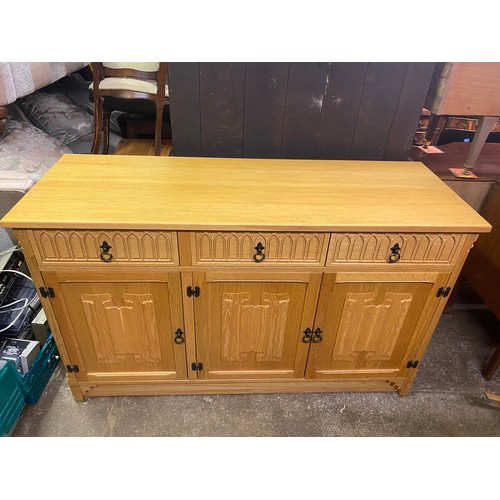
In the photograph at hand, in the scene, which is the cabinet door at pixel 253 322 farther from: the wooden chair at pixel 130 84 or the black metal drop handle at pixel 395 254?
the wooden chair at pixel 130 84

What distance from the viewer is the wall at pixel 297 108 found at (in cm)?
152

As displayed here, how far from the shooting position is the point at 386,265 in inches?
51.8

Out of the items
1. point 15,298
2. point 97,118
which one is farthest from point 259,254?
point 97,118

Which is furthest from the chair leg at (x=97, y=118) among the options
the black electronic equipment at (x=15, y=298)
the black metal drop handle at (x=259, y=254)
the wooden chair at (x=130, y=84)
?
the black metal drop handle at (x=259, y=254)

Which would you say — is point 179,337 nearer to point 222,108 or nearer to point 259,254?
point 259,254

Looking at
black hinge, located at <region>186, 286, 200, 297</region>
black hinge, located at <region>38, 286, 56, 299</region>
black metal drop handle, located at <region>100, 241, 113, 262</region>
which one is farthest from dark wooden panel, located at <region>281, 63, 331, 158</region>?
black hinge, located at <region>38, 286, 56, 299</region>

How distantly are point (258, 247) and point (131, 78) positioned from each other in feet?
4.79

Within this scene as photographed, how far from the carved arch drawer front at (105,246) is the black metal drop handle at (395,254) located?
29.7 inches

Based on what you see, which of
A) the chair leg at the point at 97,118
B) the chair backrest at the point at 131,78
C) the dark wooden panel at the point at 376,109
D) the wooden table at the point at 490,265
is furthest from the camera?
the chair leg at the point at 97,118

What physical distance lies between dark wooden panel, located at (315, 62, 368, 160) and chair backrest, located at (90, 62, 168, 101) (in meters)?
0.95

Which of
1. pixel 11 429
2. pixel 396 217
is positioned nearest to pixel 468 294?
pixel 396 217

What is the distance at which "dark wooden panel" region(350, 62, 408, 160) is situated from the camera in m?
1.54

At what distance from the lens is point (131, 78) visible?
2.08m

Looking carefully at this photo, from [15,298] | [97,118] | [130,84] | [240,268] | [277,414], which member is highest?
[130,84]
